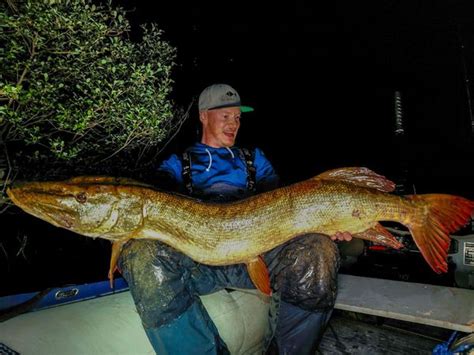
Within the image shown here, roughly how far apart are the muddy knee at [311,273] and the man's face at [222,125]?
1.50 m

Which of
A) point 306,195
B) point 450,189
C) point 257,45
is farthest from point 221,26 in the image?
point 306,195

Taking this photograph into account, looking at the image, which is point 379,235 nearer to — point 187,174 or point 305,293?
point 305,293

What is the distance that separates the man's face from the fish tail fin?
5.86ft

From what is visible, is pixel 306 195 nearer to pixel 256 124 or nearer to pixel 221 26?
pixel 221 26

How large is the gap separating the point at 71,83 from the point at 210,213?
8.59ft

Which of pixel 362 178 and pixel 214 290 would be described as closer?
pixel 362 178

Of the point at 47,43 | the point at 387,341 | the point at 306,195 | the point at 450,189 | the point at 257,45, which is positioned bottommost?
the point at 450,189

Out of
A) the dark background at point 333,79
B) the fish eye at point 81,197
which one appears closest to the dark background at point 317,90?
the dark background at point 333,79

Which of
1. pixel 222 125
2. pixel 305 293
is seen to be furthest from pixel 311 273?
pixel 222 125

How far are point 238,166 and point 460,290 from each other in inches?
86.4

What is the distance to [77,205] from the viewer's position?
1939 mm

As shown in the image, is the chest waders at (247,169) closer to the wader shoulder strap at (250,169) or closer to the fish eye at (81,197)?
the wader shoulder strap at (250,169)

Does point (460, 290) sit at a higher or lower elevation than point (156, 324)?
lower

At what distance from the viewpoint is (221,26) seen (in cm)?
1527
